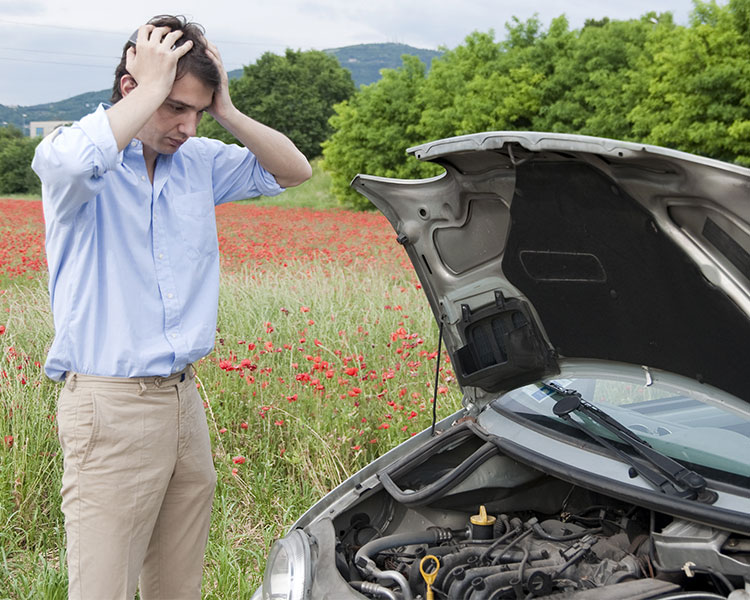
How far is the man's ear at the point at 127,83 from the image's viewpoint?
2407 millimetres

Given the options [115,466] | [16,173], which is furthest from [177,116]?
[16,173]

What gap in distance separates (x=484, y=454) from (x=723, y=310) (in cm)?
95

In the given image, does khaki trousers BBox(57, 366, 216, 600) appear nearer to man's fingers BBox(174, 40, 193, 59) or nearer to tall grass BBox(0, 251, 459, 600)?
man's fingers BBox(174, 40, 193, 59)

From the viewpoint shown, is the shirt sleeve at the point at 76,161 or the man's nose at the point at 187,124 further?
the man's nose at the point at 187,124

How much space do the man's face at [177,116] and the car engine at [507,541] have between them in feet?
4.11

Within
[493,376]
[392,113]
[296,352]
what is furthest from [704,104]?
[493,376]

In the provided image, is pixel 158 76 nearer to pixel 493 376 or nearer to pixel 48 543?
pixel 493 376

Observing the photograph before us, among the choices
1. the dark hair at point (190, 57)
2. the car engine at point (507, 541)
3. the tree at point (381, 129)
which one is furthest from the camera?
the tree at point (381, 129)

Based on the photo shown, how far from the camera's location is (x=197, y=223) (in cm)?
261

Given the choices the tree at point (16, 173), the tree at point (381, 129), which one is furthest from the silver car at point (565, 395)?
the tree at point (16, 173)

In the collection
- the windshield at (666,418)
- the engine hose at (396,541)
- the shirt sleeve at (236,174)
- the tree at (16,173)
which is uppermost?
the shirt sleeve at (236,174)

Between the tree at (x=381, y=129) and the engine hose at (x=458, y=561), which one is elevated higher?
the tree at (x=381, y=129)

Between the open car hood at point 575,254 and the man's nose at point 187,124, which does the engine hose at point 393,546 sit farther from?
the man's nose at point 187,124

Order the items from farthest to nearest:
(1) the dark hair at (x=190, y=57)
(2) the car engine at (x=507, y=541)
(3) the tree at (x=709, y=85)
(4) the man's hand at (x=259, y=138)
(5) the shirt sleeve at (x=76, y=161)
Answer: (3) the tree at (x=709, y=85) → (4) the man's hand at (x=259, y=138) → (1) the dark hair at (x=190, y=57) → (5) the shirt sleeve at (x=76, y=161) → (2) the car engine at (x=507, y=541)
